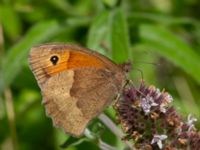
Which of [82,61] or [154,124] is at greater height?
[82,61]

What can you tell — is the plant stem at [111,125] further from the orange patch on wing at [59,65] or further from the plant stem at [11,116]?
the plant stem at [11,116]

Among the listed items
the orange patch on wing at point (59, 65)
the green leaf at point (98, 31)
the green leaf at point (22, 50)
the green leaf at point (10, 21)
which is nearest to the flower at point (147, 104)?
the orange patch on wing at point (59, 65)

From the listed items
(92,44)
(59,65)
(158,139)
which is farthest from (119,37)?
(158,139)

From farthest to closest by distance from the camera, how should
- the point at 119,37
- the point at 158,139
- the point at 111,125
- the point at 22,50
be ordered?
the point at 22,50, the point at 119,37, the point at 111,125, the point at 158,139

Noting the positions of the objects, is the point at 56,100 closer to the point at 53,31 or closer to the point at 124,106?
the point at 124,106

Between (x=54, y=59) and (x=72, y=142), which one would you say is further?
(x=72, y=142)

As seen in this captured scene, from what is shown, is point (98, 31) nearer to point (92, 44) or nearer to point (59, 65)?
point (92, 44)

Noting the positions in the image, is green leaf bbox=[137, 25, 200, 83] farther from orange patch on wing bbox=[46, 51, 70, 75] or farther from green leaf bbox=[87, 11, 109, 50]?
orange patch on wing bbox=[46, 51, 70, 75]

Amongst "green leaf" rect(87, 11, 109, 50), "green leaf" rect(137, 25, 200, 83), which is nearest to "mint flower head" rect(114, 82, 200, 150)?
"green leaf" rect(87, 11, 109, 50)
